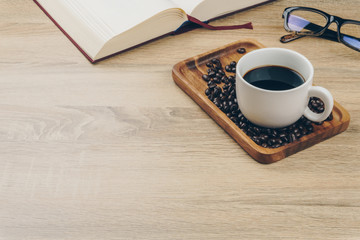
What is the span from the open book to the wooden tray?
152 mm

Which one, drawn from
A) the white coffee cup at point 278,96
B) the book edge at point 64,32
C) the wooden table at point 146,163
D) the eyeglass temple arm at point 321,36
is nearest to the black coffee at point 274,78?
the white coffee cup at point 278,96

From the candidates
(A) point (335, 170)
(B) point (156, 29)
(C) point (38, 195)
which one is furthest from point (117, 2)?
→ (A) point (335, 170)

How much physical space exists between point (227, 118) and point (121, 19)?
0.41 meters

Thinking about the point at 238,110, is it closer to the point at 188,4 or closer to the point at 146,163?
the point at 146,163

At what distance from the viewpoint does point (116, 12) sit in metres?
1.06

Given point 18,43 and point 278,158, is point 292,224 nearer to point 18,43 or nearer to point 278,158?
point 278,158

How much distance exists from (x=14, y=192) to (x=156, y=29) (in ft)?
1.80

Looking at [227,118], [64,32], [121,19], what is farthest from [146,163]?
[64,32]

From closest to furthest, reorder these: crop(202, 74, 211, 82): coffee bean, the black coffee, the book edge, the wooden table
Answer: the wooden table → the black coffee → crop(202, 74, 211, 82): coffee bean → the book edge

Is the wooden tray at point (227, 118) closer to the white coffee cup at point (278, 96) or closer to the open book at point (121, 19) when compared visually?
the white coffee cup at point (278, 96)

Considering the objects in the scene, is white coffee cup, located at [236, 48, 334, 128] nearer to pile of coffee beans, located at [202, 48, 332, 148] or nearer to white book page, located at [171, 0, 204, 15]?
pile of coffee beans, located at [202, 48, 332, 148]

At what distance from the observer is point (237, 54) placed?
1016 millimetres

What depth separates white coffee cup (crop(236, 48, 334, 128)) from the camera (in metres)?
0.72

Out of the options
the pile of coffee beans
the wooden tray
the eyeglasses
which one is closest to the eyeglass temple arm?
the eyeglasses
